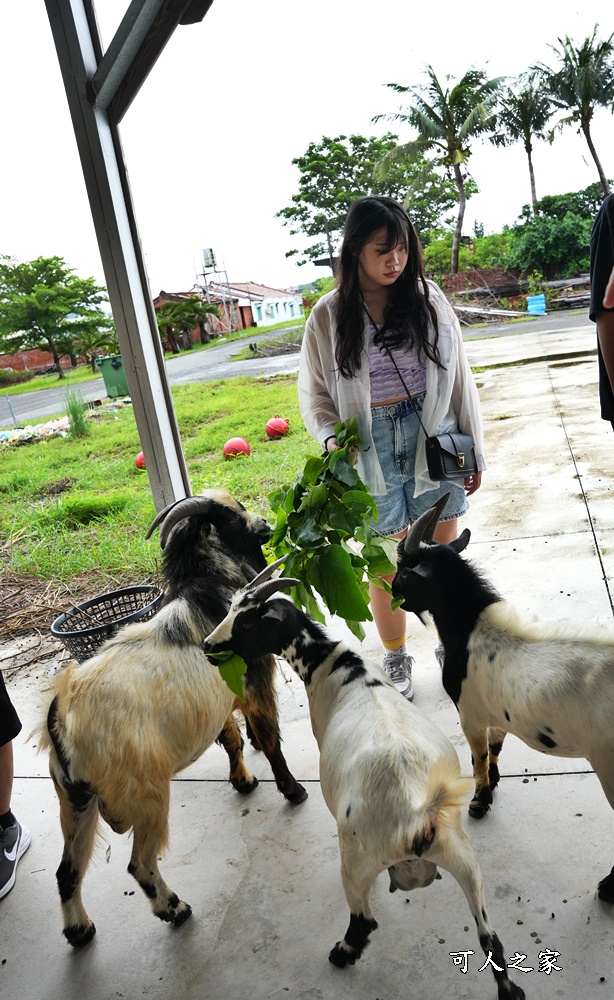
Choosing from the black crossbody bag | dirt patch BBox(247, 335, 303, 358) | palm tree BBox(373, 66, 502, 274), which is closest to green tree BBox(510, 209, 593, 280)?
palm tree BBox(373, 66, 502, 274)

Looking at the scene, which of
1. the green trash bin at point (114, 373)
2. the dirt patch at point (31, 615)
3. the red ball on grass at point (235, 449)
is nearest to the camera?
the dirt patch at point (31, 615)

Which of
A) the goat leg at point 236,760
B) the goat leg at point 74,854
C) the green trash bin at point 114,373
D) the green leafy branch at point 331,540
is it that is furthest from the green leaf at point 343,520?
the green trash bin at point 114,373

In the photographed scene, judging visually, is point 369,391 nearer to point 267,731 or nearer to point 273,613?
point 273,613

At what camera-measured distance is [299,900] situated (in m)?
1.84

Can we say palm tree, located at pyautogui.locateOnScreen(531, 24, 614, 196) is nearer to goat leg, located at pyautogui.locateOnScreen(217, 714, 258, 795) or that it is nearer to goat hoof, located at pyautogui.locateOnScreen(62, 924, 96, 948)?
goat leg, located at pyautogui.locateOnScreen(217, 714, 258, 795)

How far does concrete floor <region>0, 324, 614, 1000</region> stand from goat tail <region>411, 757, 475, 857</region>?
0.41 metres

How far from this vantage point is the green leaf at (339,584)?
1821 mm

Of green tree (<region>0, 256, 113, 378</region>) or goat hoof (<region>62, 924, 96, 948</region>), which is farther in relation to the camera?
green tree (<region>0, 256, 113, 378</region>)

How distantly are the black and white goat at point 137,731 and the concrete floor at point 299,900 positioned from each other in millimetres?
123

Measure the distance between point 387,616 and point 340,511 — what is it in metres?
0.76

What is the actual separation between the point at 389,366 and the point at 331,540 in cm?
76

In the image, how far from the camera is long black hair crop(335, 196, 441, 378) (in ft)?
7.47

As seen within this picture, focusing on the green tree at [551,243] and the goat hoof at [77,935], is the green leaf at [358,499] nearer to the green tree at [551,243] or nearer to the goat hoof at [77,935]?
the goat hoof at [77,935]

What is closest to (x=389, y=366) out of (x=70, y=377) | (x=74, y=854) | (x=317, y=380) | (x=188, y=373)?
(x=317, y=380)
